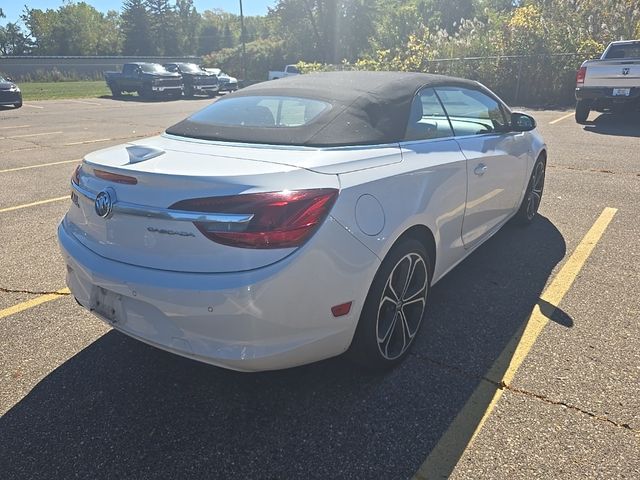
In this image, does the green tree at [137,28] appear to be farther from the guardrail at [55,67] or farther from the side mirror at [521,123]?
the side mirror at [521,123]

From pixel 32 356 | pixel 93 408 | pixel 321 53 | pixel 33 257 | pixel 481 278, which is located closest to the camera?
pixel 93 408

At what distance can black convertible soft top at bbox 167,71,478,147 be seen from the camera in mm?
2619

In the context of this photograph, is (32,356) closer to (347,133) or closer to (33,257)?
(33,257)

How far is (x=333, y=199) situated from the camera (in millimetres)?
2189

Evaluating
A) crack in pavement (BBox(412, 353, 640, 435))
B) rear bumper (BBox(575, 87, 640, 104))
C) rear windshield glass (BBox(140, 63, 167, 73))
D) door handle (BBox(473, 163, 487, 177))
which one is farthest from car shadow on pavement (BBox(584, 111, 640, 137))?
rear windshield glass (BBox(140, 63, 167, 73))

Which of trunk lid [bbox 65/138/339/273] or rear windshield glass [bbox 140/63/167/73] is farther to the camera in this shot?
rear windshield glass [bbox 140/63/167/73]

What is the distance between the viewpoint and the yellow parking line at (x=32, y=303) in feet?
11.1

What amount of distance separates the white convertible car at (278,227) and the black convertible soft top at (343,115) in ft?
0.04

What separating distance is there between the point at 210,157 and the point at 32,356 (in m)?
1.62

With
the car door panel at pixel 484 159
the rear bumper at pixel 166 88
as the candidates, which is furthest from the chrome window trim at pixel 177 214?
the rear bumper at pixel 166 88

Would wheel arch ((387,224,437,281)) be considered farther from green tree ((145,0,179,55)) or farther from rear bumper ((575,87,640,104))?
green tree ((145,0,179,55))

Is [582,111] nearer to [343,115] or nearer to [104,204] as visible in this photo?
[343,115]

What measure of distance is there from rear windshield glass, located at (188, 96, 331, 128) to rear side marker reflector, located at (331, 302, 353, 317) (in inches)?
40.2

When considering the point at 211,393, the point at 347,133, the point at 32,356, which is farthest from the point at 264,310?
the point at 32,356
